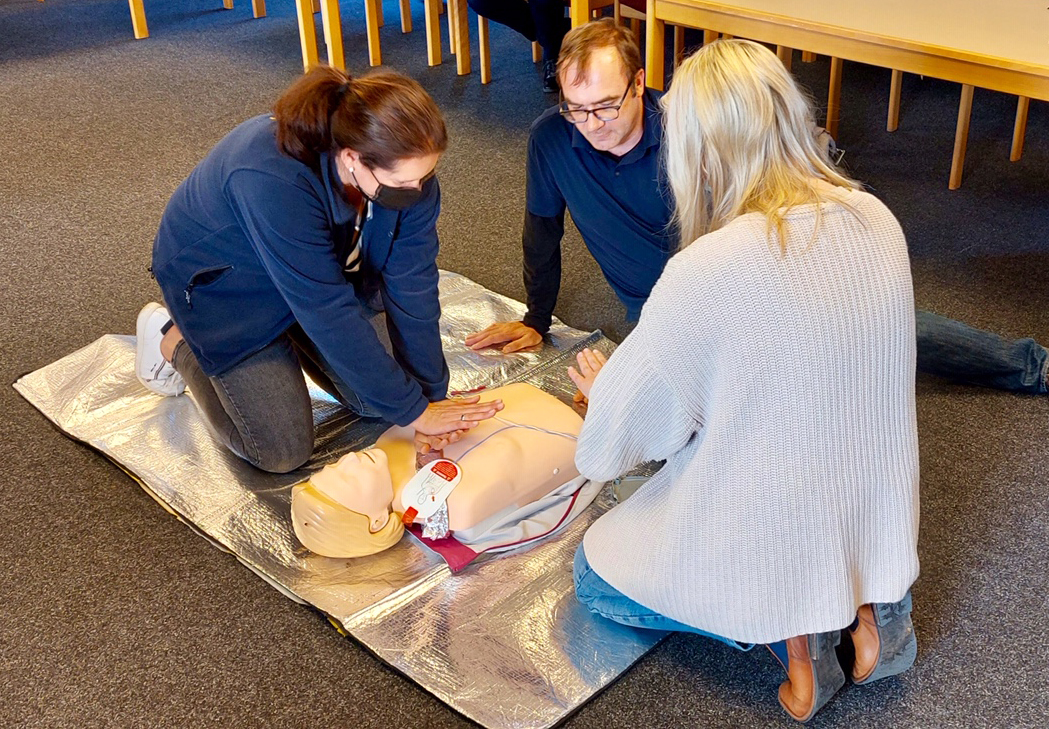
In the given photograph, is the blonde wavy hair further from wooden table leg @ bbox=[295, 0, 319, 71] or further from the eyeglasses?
wooden table leg @ bbox=[295, 0, 319, 71]

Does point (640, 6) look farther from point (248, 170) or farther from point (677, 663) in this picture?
point (677, 663)

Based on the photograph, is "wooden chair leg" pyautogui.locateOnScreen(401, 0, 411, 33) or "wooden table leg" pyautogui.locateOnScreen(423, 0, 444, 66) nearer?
"wooden table leg" pyautogui.locateOnScreen(423, 0, 444, 66)

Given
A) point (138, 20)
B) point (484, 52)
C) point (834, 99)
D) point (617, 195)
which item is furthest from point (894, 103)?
point (138, 20)

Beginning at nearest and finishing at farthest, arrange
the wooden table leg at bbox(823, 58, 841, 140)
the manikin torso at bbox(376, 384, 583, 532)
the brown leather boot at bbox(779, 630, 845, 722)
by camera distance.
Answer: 1. the brown leather boot at bbox(779, 630, 845, 722)
2. the manikin torso at bbox(376, 384, 583, 532)
3. the wooden table leg at bbox(823, 58, 841, 140)

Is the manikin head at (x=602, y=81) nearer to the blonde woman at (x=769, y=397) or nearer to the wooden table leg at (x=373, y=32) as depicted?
the blonde woman at (x=769, y=397)

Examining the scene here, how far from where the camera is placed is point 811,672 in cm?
136

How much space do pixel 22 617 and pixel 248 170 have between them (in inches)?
31.5

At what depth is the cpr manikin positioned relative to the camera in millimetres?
1650

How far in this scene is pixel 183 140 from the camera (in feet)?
11.3

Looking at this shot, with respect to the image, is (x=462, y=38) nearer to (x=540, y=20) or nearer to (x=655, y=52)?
(x=540, y=20)

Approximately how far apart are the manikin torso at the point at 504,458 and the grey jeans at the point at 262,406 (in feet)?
0.58

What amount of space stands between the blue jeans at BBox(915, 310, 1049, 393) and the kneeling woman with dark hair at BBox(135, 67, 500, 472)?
89cm

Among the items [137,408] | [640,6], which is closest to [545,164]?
[137,408]

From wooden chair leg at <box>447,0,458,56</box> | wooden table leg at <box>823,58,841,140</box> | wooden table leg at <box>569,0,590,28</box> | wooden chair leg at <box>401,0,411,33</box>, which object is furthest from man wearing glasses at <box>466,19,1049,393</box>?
wooden chair leg at <box>401,0,411,33</box>
